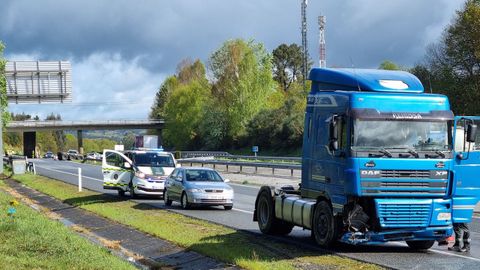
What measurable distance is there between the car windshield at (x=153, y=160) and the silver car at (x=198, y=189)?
2.80 meters

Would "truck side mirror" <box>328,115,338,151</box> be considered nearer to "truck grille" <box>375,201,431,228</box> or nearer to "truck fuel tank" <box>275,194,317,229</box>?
"truck grille" <box>375,201,431,228</box>

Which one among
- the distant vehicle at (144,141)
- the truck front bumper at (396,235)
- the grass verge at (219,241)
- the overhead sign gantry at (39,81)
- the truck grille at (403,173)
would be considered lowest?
the grass verge at (219,241)

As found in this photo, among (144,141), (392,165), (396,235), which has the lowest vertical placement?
(396,235)

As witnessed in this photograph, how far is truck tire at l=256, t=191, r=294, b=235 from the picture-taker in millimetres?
15336

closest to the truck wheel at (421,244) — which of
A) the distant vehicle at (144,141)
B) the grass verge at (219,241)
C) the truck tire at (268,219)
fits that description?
the grass verge at (219,241)

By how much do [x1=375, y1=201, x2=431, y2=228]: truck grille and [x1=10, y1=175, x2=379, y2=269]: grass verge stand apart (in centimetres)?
93

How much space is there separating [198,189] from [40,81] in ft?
62.8

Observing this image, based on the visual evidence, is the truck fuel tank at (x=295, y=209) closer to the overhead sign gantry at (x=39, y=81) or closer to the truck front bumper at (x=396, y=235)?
the truck front bumper at (x=396, y=235)

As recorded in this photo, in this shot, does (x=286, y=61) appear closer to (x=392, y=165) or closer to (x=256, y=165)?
Result: (x=256, y=165)

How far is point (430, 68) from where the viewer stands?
2427 inches

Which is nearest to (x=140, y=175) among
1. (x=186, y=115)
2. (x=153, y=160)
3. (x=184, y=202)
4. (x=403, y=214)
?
(x=153, y=160)

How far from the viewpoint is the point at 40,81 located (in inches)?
1506

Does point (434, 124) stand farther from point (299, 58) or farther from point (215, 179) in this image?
point (299, 58)

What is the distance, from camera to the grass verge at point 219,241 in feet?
38.1
